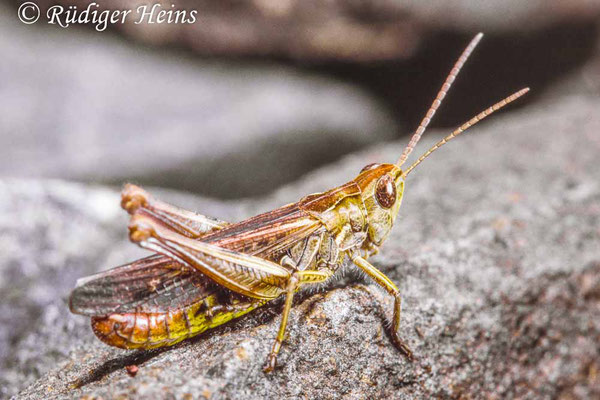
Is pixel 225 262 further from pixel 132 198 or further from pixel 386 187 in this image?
pixel 386 187

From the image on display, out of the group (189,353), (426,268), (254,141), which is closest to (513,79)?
(254,141)

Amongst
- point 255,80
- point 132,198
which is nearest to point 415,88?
point 255,80

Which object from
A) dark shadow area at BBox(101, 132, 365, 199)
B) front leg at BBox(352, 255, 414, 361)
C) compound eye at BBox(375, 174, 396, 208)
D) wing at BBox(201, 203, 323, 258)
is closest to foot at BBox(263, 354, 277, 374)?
wing at BBox(201, 203, 323, 258)


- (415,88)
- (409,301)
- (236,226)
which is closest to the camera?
(236,226)

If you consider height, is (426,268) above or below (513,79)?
below

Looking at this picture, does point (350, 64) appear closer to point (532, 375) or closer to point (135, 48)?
point (135, 48)

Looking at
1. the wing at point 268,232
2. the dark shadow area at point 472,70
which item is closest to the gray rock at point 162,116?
the dark shadow area at point 472,70

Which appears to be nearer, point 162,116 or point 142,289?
point 142,289

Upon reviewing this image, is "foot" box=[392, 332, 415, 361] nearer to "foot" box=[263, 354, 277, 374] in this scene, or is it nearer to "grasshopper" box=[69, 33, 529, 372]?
"grasshopper" box=[69, 33, 529, 372]
